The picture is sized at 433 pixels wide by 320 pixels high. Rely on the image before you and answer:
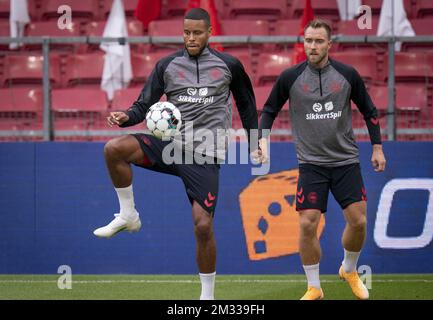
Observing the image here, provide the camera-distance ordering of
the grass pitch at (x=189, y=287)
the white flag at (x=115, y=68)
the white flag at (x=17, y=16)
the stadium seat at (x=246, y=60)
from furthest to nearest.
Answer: the white flag at (x=17, y=16) → the white flag at (x=115, y=68) → the stadium seat at (x=246, y=60) → the grass pitch at (x=189, y=287)

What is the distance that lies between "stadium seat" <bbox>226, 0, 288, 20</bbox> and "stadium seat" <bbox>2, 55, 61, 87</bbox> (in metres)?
2.80

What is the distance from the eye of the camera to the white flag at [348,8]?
13.8 meters

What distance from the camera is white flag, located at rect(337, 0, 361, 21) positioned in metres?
13.8

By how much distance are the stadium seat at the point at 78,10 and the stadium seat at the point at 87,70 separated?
63.5 inches

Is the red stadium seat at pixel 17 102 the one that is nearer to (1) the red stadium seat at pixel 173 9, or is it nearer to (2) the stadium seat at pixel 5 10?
(2) the stadium seat at pixel 5 10

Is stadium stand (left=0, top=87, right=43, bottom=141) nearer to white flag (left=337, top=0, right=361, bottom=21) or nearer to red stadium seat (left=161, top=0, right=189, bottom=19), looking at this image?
red stadium seat (left=161, top=0, right=189, bottom=19)

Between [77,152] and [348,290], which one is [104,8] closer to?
[77,152]

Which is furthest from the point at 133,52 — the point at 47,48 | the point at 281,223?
the point at 281,223

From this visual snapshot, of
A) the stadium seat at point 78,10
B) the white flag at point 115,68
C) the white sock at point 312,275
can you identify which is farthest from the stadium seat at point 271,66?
the white sock at point 312,275

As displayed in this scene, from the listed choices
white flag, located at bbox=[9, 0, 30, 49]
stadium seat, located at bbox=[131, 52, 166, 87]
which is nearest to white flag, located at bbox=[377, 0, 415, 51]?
stadium seat, located at bbox=[131, 52, 166, 87]

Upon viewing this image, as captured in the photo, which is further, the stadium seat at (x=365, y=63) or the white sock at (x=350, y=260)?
the stadium seat at (x=365, y=63)

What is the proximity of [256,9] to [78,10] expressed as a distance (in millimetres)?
2674

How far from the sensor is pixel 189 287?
10117mm

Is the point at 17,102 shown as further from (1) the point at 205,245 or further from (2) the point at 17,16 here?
(1) the point at 205,245
